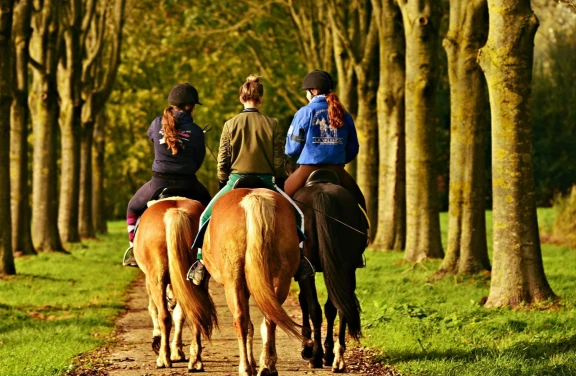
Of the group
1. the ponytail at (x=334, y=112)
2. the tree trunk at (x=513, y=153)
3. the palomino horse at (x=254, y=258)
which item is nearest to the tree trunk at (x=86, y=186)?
the tree trunk at (x=513, y=153)

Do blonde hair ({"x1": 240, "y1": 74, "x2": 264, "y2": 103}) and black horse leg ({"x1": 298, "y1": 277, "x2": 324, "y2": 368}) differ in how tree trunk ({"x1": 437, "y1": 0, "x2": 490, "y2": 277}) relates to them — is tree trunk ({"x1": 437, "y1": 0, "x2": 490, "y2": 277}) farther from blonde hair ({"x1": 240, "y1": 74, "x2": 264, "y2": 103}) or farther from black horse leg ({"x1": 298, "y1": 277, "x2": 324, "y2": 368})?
blonde hair ({"x1": 240, "y1": 74, "x2": 264, "y2": 103})

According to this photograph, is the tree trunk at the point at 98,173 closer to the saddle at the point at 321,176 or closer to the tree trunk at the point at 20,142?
the tree trunk at the point at 20,142

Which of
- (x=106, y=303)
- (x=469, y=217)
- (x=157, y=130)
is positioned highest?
(x=157, y=130)

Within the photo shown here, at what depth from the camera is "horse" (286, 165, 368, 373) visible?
32.4 feet

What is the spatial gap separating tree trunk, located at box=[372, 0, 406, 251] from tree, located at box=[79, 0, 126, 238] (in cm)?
996

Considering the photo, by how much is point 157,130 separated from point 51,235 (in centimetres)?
1537

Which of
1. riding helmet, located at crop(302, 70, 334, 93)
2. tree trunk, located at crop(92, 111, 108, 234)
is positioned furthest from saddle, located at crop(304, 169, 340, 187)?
tree trunk, located at crop(92, 111, 108, 234)

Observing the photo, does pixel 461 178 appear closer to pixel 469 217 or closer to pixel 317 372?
pixel 469 217

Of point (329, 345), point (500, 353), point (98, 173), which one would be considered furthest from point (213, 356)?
point (98, 173)

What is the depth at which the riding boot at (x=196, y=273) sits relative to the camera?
9.98 meters

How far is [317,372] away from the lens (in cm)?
977

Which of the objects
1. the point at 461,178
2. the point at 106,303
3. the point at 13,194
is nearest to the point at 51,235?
the point at 13,194

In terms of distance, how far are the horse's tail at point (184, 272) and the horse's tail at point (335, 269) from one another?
3.64 feet

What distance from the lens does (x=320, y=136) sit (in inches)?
421
